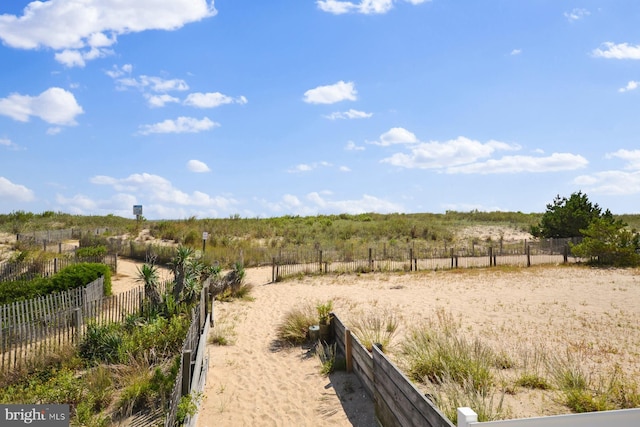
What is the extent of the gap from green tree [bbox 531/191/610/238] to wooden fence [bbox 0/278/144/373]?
27.7 metres

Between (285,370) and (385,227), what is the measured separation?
31766 millimetres

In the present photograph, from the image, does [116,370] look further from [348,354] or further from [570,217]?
[570,217]

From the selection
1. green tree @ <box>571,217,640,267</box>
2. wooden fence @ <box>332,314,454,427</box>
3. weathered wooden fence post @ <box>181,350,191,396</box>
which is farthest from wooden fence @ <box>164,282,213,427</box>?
green tree @ <box>571,217,640,267</box>

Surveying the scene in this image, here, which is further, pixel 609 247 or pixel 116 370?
pixel 609 247

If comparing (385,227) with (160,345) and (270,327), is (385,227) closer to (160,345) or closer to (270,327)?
(270,327)

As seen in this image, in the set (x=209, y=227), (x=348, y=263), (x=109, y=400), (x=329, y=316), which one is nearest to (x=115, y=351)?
(x=109, y=400)

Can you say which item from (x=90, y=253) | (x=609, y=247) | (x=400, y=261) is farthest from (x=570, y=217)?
(x=90, y=253)

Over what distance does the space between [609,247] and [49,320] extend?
25.1 m

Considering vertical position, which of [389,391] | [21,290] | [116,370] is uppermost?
[21,290]

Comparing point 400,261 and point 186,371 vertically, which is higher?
point 400,261

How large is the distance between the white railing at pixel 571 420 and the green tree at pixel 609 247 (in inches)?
844

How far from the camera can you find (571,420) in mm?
4051

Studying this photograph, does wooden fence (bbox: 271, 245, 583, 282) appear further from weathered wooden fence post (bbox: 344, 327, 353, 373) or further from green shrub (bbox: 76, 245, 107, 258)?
weathered wooden fence post (bbox: 344, 327, 353, 373)

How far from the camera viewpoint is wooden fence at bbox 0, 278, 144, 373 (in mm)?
9516
